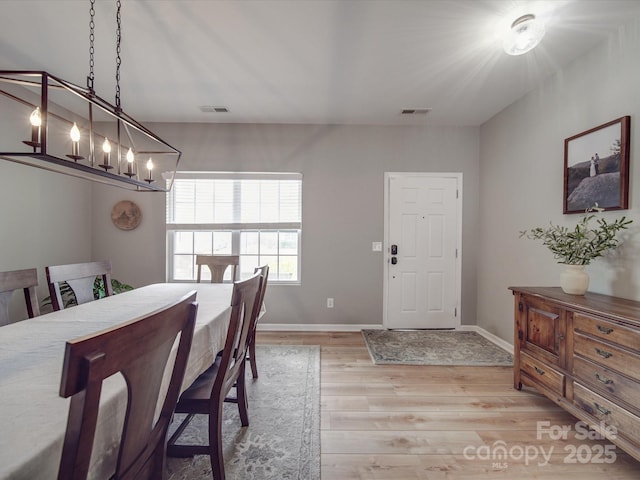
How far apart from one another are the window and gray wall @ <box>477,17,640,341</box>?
2.39 meters

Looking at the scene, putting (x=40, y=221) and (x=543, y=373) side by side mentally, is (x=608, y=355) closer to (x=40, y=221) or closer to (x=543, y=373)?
(x=543, y=373)

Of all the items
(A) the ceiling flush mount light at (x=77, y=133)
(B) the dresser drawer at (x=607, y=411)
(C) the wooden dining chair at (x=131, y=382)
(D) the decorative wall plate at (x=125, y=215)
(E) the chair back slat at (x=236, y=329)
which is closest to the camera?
(C) the wooden dining chair at (x=131, y=382)

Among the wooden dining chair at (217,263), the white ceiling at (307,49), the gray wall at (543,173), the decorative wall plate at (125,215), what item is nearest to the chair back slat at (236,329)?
the wooden dining chair at (217,263)

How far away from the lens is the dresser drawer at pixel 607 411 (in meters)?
1.41

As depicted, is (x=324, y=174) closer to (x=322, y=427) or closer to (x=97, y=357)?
(x=322, y=427)

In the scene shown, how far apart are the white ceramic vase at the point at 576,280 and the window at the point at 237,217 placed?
2.66 metres

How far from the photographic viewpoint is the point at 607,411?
1.54 metres

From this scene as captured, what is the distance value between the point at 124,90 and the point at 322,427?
3519 mm

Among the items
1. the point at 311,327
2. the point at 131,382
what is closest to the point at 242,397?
the point at 131,382

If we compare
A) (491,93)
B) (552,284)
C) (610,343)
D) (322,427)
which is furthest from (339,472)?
(491,93)

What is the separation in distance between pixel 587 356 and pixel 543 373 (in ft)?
1.35

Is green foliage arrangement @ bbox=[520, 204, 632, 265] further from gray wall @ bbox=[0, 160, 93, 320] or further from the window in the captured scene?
gray wall @ bbox=[0, 160, 93, 320]

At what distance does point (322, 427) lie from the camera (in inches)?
71.7

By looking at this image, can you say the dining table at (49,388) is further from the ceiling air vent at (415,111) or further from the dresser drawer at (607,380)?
the ceiling air vent at (415,111)
